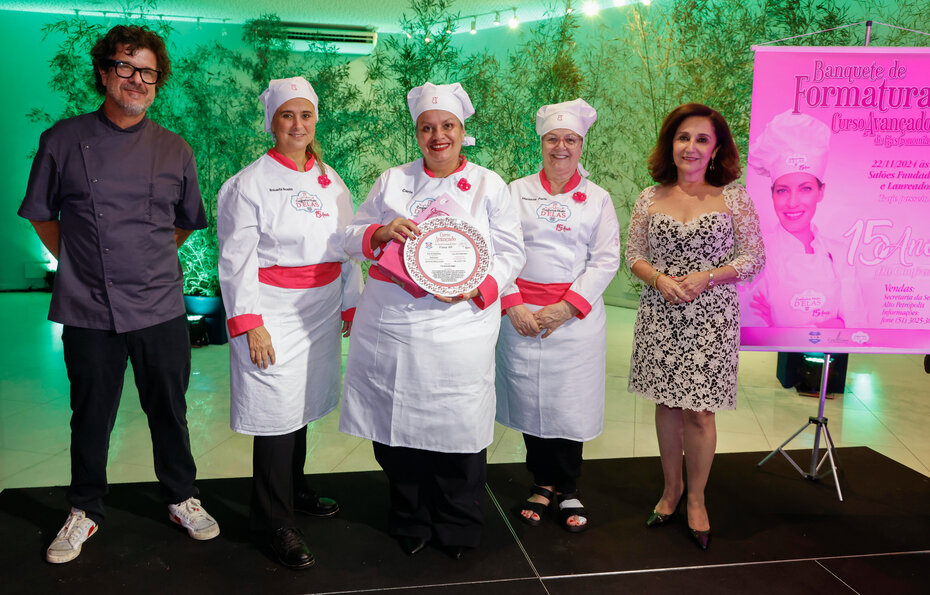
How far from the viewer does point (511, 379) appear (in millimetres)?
2762

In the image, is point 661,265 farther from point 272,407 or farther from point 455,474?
point 272,407

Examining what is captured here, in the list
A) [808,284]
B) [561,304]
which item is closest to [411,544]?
[561,304]

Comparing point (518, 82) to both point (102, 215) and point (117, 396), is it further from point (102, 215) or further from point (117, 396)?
point (117, 396)

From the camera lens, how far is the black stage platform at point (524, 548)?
2.28 metres

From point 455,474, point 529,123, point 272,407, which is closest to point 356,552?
point 455,474

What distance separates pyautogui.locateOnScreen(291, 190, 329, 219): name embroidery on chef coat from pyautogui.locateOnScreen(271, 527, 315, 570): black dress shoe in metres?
1.15

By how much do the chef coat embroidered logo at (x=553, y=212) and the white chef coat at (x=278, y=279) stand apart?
76cm

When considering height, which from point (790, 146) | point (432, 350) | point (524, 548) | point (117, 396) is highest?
point (790, 146)

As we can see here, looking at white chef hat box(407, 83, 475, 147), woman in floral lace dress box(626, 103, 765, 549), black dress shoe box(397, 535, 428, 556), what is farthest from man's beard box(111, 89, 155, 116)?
woman in floral lace dress box(626, 103, 765, 549)

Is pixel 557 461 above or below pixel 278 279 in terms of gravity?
below

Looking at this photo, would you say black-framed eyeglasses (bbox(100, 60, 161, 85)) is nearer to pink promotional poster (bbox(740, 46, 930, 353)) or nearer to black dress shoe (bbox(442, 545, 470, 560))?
black dress shoe (bbox(442, 545, 470, 560))

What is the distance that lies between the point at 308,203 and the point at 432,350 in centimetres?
69

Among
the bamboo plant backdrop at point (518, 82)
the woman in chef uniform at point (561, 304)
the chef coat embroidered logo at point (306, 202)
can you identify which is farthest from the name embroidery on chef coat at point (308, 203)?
the bamboo plant backdrop at point (518, 82)

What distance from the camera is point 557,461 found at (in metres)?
2.77
